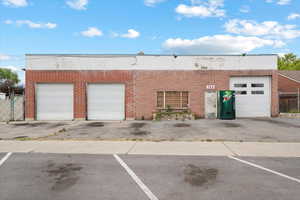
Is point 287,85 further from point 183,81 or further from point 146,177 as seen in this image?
point 146,177

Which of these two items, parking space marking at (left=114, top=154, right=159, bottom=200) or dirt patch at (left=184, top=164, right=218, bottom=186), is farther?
dirt patch at (left=184, top=164, right=218, bottom=186)

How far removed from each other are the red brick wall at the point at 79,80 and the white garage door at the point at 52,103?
0.44 meters

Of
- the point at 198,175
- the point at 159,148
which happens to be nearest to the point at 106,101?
the point at 159,148

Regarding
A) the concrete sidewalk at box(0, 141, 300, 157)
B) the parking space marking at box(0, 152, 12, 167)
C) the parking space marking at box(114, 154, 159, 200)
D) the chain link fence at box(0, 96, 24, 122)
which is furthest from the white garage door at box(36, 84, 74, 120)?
the parking space marking at box(114, 154, 159, 200)

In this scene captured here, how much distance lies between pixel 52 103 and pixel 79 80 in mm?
3108

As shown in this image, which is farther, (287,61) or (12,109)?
(287,61)

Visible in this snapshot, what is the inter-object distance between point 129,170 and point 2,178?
301 centimetres

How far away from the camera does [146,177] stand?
4.81m

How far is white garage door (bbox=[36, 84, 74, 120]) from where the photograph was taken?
17.5 metres

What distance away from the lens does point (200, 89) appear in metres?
17.5

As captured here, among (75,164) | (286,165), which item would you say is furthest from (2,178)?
(286,165)

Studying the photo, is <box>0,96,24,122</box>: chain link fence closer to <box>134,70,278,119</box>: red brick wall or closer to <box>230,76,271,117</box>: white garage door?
<box>134,70,278,119</box>: red brick wall

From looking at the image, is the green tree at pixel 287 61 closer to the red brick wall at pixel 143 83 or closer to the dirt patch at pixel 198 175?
the red brick wall at pixel 143 83

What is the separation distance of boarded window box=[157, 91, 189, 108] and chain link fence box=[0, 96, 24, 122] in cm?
1188
